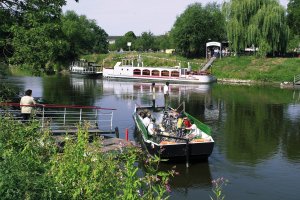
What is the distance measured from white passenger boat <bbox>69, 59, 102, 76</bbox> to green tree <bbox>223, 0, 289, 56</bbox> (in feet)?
88.1

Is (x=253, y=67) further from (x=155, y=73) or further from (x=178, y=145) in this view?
(x=178, y=145)

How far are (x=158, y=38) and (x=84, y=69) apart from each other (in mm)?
53428

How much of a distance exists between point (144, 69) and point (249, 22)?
19470 mm

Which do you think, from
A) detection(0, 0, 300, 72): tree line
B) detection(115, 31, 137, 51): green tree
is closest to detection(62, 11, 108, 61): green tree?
detection(0, 0, 300, 72): tree line

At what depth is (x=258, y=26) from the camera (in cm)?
6812

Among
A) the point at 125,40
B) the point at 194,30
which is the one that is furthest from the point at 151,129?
the point at 125,40

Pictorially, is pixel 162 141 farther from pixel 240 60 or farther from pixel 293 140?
pixel 240 60

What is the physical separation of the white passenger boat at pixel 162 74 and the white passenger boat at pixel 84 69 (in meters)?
6.38

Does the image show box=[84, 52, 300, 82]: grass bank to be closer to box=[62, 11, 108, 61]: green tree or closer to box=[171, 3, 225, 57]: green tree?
box=[171, 3, 225, 57]: green tree

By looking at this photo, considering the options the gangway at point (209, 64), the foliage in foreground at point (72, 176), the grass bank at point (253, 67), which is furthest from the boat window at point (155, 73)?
the foliage in foreground at point (72, 176)

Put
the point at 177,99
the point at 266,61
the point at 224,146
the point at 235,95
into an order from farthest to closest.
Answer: the point at 266,61
the point at 235,95
the point at 177,99
the point at 224,146

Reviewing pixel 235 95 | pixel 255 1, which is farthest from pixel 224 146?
pixel 255 1

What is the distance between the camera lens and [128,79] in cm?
6994

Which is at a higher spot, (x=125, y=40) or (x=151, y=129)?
(x=125, y=40)
